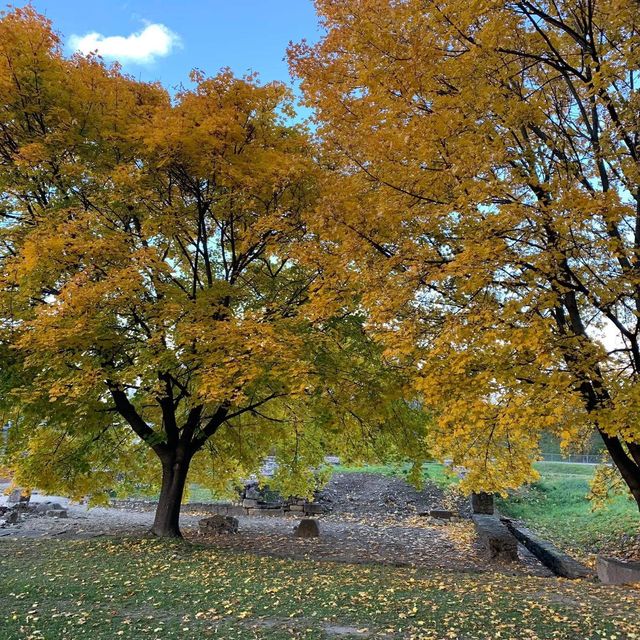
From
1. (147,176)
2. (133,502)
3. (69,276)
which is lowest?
(133,502)

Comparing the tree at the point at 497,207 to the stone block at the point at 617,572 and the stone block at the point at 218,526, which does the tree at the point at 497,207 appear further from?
the stone block at the point at 218,526

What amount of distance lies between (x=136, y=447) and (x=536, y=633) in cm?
1039

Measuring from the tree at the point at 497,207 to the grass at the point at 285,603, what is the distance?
1766mm

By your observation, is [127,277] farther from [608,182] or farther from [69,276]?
[608,182]

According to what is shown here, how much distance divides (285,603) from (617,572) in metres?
5.00

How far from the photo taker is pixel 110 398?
34.9ft

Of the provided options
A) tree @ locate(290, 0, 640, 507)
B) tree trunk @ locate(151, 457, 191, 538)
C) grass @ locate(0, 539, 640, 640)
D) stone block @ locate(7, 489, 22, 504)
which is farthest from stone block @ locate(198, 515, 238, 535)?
tree @ locate(290, 0, 640, 507)

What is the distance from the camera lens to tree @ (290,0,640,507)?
17.3ft

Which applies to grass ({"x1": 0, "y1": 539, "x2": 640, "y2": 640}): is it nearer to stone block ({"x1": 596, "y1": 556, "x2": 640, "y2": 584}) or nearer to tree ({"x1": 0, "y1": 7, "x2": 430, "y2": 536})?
stone block ({"x1": 596, "y1": 556, "x2": 640, "y2": 584})

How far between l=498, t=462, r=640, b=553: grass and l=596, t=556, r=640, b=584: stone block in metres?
3.53

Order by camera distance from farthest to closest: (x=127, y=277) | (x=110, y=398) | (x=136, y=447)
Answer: (x=136, y=447) → (x=110, y=398) → (x=127, y=277)

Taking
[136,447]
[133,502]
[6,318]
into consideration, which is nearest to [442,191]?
[6,318]

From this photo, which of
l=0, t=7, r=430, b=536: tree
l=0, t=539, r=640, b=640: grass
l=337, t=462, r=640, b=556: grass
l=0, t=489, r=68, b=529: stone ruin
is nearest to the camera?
l=0, t=539, r=640, b=640: grass

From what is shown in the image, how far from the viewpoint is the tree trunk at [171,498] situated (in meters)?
10.5
